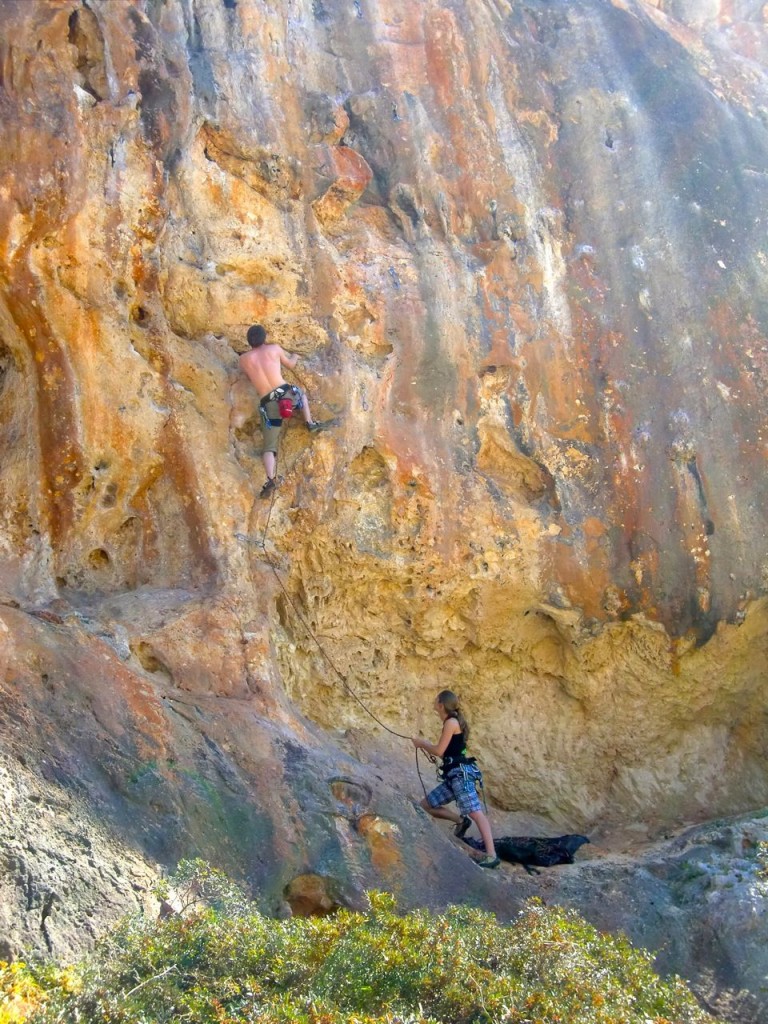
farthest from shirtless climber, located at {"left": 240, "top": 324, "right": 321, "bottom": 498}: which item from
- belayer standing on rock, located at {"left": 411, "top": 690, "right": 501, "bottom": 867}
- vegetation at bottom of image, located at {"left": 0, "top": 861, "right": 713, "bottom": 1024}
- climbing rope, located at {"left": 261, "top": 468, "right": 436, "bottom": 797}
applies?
vegetation at bottom of image, located at {"left": 0, "top": 861, "right": 713, "bottom": 1024}

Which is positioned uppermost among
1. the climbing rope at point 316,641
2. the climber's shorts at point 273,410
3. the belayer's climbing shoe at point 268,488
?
the climber's shorts at point 273,410

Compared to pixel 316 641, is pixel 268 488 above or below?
above

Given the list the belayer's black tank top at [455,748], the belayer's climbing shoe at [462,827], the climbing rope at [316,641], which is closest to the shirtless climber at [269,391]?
the climbing rope at [316,641]

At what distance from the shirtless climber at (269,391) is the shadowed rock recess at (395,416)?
8.4 inches

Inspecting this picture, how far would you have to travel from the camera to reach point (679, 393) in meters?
9.04

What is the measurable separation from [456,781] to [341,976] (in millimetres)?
3119

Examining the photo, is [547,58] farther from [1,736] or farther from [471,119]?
[1,736]

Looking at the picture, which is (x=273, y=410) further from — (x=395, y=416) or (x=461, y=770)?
(x=461, y=770)

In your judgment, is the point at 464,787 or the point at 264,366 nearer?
the point at 464,787

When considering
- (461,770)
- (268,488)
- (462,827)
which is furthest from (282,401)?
(462,827)

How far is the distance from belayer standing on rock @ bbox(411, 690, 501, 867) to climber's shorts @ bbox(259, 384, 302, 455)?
2.56m

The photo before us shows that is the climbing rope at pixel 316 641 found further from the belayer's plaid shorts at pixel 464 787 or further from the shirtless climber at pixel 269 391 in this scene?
the belayer's plaid shorts at pixel 464 787

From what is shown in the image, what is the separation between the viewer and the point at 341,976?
426 cm

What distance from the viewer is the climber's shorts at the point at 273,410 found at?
26.0 ft
